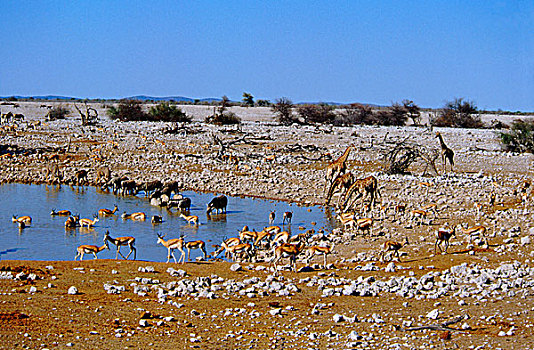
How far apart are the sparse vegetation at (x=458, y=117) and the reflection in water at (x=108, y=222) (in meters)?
31.4

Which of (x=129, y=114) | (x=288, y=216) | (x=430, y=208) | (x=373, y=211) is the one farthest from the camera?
(x=129, y=114)

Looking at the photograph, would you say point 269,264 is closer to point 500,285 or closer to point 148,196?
point 500,285

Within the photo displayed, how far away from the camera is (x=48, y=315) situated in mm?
8680

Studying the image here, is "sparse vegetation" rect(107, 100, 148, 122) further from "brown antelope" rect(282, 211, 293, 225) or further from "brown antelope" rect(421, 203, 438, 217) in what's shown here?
"brown antelope" rect(421, 203, 438, 217)

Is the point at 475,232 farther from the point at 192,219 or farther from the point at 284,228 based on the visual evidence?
the point at 192,219

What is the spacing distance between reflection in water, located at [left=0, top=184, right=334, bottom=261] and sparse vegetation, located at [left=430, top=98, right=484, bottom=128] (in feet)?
103

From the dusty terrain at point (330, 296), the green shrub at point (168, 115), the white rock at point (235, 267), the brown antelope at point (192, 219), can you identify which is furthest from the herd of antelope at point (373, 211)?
the green shrub at point (168, 115)

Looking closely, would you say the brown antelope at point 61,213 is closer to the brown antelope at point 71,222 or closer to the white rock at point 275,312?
the brown antelope at point 71,222

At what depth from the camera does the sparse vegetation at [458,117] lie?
48.3 meters

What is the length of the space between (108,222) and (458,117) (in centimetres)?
3742

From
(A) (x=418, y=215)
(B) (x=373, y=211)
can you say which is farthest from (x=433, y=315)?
(B) (x=373, y=211)

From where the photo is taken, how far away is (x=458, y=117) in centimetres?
4931

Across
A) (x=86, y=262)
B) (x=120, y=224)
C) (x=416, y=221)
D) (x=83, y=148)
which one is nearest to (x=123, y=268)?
(x=86, y=262)

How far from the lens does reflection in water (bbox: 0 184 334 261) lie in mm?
14727
